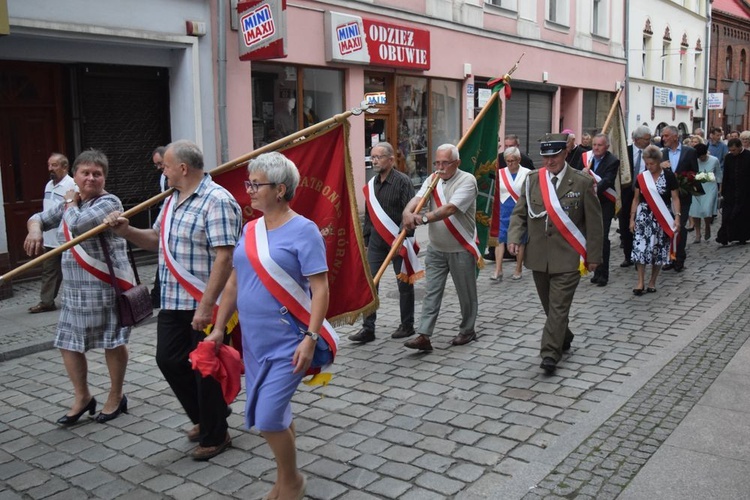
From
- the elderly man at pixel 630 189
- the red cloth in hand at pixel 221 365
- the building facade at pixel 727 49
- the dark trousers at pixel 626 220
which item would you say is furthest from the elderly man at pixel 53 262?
the building facade at pixel 727 49

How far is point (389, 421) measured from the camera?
16.9 ft

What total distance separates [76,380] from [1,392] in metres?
1.26

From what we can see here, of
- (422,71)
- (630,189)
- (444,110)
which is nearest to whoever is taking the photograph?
(630,189)

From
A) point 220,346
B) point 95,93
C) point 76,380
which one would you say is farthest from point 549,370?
point 95,93

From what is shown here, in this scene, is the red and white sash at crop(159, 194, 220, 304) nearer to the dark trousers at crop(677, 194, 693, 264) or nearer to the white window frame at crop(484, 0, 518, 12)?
the dark trousers at crop(677, 194, 693, 264)

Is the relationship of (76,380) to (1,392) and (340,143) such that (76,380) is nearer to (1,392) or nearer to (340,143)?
(1,392)

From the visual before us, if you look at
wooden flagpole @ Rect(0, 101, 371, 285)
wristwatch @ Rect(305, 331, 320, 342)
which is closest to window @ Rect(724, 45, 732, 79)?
wooden flagpole @ Rect(0, 101, 371, 285)

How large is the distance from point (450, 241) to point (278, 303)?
338 centimetres

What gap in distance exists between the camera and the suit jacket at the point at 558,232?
620 cm

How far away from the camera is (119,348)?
5266 millimetres

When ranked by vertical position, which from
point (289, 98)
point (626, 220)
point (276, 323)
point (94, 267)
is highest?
point (289, 98)

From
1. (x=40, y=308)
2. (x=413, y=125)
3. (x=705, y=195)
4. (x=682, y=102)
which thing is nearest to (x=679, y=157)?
(x=705, y=195)

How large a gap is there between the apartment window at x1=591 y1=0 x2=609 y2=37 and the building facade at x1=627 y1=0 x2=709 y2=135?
187cm

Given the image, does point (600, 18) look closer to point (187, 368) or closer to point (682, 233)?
point (682, 233)
